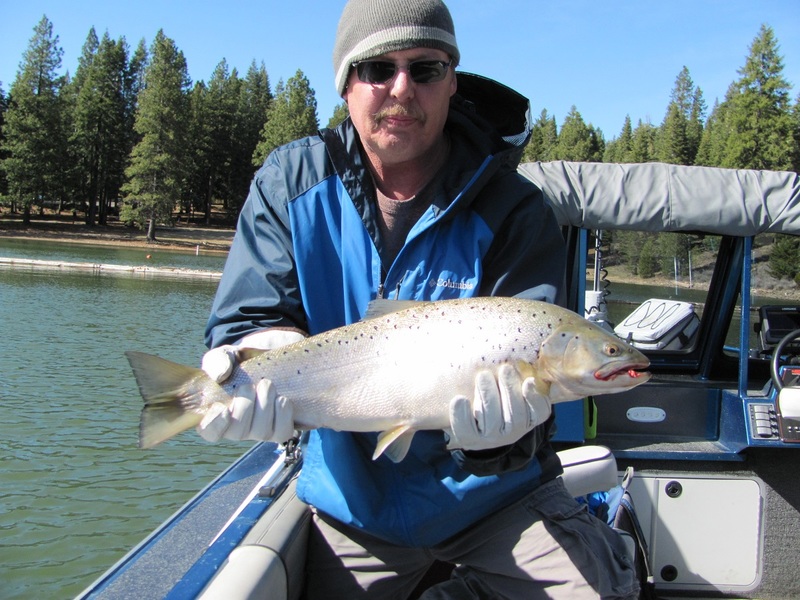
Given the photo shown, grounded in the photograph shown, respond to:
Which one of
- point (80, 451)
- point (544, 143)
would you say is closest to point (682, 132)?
point (544, 143)

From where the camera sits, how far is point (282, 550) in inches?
124

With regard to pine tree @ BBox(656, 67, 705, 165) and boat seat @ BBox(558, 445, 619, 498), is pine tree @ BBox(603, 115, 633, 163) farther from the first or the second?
boat seat @ BBox(558, 445, 619, 498)

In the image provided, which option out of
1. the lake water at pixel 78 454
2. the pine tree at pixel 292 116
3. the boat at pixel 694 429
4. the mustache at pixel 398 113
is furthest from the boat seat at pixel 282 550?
the pine tree at pixel 292 116

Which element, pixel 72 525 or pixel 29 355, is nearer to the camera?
pixel 72 525

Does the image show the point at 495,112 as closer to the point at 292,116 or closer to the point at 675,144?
the point at 292,116

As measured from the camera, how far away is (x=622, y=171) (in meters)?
5.62

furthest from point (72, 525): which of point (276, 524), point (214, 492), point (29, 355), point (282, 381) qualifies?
point (29, 355)

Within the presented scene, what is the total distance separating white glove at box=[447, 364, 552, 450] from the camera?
2.78 m

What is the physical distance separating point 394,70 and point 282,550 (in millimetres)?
2141

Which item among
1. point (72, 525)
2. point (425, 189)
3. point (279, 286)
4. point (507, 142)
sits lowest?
point (72, 525)

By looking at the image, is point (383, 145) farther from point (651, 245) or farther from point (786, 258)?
point (786, 258)

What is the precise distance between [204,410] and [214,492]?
1.67 meters

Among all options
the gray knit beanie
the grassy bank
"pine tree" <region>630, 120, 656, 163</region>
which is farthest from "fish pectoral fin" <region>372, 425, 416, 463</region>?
"pine tree" <region>630, 120, 656, 163</region>

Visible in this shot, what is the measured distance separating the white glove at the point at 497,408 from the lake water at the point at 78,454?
6.15 metres
